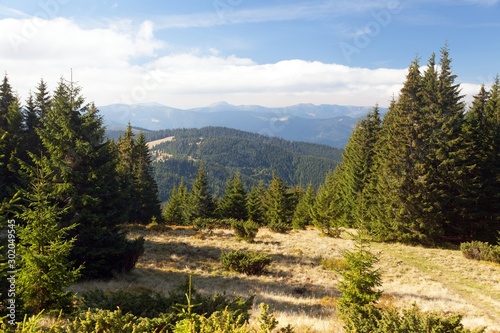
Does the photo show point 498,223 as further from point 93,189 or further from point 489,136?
point 93,189

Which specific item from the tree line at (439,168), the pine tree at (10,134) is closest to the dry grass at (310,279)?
the tree line at (439,168)

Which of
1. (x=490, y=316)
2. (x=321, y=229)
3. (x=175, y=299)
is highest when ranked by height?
(x=175, y=299)

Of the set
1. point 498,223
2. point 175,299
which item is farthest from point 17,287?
point 498,223

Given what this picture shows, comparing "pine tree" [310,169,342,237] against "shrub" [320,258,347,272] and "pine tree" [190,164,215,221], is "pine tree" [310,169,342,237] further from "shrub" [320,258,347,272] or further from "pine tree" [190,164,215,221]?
"pine tree" [190,164,215,221]

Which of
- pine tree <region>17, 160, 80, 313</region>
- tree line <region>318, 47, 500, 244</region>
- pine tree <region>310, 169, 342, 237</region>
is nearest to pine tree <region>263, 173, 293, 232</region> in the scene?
pine tree <region>310, 169, 342, 237</region>

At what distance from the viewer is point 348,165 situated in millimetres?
49844

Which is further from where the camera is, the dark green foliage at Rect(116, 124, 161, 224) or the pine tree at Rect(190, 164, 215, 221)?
the pine tree at Rect(190, 164, 215, 221)

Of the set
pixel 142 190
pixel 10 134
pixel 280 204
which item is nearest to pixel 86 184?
pixel 10 134

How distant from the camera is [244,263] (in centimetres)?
1870

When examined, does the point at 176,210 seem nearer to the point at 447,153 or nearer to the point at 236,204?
the point at 236,204

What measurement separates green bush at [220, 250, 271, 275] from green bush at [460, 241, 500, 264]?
657 inches

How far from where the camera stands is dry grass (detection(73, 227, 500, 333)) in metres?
12.8

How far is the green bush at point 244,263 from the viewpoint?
740 inches

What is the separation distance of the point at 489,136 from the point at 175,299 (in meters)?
35.7
